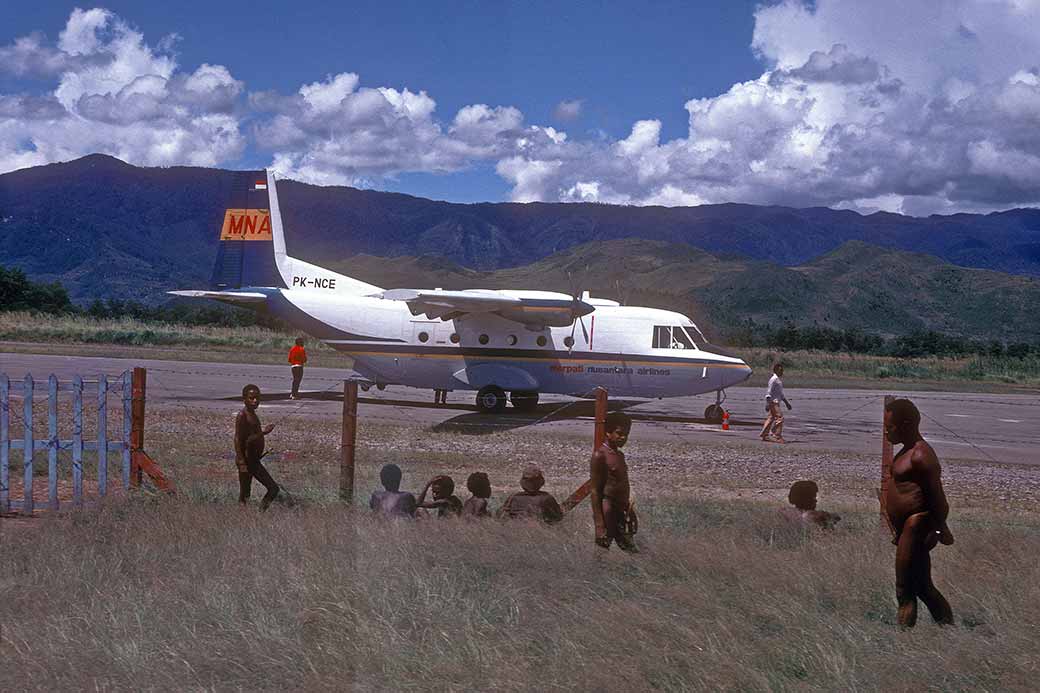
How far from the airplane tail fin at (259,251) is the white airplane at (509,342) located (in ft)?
3.01

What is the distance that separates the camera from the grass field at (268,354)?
42.6 meters

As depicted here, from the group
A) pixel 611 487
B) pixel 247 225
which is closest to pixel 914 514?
pixel 611 487

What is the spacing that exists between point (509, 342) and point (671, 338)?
12.9 feet

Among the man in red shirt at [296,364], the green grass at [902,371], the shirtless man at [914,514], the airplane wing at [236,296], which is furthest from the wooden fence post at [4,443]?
the green grass at [902,371]

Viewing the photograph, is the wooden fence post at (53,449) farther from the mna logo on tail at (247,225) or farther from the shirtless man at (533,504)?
the mna logo on tail at (247,225)

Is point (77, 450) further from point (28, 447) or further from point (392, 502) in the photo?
point (392, 502)

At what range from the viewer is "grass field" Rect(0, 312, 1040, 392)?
42562mm

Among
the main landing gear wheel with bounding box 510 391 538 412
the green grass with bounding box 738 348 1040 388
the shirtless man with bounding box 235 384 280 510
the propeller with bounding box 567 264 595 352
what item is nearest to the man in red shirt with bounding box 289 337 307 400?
the main landing gear wheel with bounding box 510 391 538 412

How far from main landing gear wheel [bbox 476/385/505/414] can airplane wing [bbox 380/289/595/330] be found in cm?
187

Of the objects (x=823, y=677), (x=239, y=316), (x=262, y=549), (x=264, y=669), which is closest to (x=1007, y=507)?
(x=823, y=677)

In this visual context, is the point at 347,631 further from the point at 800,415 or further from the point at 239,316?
the point at 239,316

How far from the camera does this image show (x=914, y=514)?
262 inches

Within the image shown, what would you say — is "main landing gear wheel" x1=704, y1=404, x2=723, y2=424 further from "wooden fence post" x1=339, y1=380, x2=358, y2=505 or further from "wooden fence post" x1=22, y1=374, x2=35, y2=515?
"wooden fence post" x1=22, y1=374, x2=35, y2=515

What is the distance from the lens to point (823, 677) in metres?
5.88
